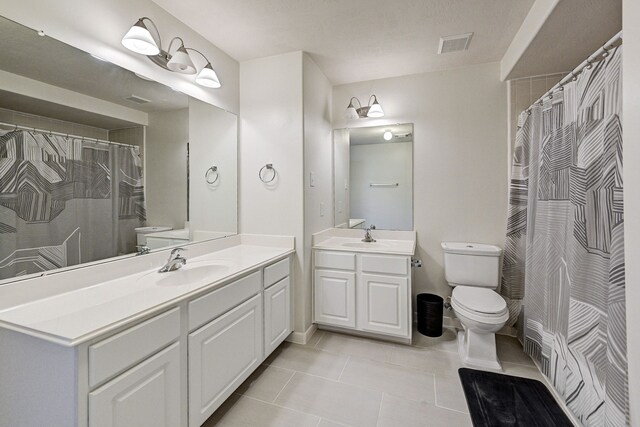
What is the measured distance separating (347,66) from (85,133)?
2.07 m

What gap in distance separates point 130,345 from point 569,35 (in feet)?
9.39

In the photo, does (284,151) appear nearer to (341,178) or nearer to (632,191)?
(341,178)

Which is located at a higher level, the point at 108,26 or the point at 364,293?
the point at 108,26

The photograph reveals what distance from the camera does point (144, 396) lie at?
1060 millimetres

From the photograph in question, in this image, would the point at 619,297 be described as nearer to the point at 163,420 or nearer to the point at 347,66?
the point at 163,420

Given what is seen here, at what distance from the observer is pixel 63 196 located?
1.28m

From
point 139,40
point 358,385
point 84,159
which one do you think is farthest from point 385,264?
point 139,40

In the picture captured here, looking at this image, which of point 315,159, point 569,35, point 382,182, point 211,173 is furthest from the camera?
point 382,182

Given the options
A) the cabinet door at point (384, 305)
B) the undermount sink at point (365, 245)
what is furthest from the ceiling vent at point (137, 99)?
the cabinet door at point (384, 305)

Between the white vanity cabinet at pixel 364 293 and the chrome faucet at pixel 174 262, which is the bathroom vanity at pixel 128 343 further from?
the white vanity cabinet at pixel 364 293

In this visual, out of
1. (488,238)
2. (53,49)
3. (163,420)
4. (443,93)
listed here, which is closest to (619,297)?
(488,238)

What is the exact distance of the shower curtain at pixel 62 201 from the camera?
112 cm

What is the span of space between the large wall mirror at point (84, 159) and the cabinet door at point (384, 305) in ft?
4.63

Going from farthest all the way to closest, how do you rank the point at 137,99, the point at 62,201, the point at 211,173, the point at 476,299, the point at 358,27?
the point at 211,173 → the point at 476,299 → the point at 358,27 → the point at 137,99 → the point at 62,201
